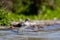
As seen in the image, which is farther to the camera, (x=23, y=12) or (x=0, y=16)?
(x=23, y=12)

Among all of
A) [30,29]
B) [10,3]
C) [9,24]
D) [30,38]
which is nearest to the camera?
[30,38]

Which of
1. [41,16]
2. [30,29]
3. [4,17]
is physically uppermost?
[41,16]

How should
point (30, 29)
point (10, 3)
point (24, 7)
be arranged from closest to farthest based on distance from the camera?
point (30, 29), point (10, 3), point (24, 7)

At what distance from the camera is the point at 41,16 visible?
1086 inches

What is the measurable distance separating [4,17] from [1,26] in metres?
0.91

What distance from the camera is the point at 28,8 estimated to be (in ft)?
94.4

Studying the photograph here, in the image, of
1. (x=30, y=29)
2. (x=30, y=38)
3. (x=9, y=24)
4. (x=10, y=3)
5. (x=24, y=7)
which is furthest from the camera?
(x=24, y=7)

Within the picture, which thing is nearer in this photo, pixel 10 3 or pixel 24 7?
pixel 10 3

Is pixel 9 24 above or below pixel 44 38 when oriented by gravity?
above

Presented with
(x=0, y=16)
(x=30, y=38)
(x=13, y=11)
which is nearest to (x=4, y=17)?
(x=0, y=16)

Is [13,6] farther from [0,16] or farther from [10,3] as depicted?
[0,16]

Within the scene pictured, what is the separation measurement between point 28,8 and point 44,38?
15256 millimetres

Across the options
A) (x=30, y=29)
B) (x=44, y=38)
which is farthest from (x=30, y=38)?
(x=30, y=29)

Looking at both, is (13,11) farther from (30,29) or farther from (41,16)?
(30,29)
